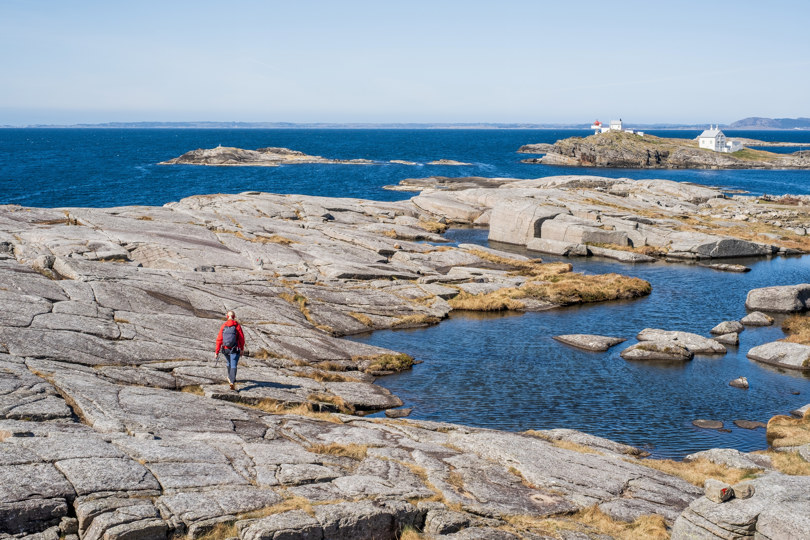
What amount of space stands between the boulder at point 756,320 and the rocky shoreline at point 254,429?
475 inches

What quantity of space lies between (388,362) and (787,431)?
19.0 m

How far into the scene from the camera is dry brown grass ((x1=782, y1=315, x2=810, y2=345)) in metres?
43.5

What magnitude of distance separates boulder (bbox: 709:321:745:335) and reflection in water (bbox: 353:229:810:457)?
61 cm

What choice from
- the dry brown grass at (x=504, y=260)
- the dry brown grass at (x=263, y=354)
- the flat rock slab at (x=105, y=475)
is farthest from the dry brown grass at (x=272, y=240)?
the flat rock slab at (x=105, y=475)

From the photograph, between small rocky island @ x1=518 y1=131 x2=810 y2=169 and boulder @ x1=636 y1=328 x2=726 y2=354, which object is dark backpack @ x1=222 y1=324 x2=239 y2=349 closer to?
boulder @ x1=636 y1=328 x2=726 y2=354

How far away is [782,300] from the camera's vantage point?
51.5 metres

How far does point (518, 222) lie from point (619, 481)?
58.7 meters

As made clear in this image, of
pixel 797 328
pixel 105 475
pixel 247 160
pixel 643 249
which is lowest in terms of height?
pixel 797 328

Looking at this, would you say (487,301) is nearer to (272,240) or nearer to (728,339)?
(728,339)

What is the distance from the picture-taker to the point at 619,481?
21047 mm

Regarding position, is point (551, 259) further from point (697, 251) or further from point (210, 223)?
point (210, 223)

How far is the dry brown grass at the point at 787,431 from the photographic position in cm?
2769

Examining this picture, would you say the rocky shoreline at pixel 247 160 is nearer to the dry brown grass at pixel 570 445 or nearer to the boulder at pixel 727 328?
the boulder at pixel 727 328

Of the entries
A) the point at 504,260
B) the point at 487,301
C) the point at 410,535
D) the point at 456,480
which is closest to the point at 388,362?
the point at 487,301
